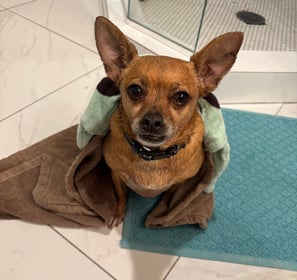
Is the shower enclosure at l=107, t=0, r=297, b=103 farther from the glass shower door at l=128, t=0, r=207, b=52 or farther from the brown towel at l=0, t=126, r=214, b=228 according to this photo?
the brown towel at l=0, t=126, r=214, b=228

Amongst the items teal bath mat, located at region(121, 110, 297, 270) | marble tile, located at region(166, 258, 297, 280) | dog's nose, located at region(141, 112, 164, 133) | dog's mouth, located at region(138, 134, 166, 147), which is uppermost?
Result: dog's nose, located at region(141, 112, 164, 133)

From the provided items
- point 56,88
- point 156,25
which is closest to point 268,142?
point 156,25

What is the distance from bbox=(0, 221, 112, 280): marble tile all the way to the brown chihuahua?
0.27 m

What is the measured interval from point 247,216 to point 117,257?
42 centimetres

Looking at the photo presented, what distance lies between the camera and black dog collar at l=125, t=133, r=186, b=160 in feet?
2.68

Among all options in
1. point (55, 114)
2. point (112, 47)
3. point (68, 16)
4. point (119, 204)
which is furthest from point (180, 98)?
point (68, 16)

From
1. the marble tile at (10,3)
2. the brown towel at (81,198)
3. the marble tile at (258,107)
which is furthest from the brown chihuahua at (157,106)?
the marble tile at (10,3)

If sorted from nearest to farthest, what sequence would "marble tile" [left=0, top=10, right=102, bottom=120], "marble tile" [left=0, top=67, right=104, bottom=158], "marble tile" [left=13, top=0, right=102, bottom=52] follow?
"marble tile" [left=0, top=67, right=104, bottom=158] → "marble tile" [left=0, top=10, right=102, bottom=120] → "marble tile" [left=13, top=0, right=102, bottom=52]

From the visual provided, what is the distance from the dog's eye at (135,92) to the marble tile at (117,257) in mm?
453

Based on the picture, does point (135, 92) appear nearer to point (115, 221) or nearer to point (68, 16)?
point (115, 221)

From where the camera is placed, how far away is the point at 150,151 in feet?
2.69

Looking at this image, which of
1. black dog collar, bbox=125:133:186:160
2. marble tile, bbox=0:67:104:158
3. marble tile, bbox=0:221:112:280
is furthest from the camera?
marble tile, bbox=0:67:104:158

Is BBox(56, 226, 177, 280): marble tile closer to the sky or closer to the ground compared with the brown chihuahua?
closer to the ground

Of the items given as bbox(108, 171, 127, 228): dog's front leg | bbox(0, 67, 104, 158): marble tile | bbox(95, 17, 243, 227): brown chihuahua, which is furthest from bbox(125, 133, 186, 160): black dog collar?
bbox(0, 67, 104, 158): marble tile
